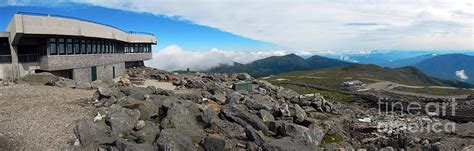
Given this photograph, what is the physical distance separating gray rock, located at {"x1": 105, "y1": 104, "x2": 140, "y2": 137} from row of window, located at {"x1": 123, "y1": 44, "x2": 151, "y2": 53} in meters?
43.4

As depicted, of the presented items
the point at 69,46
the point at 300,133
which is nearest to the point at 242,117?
the point at 300,133

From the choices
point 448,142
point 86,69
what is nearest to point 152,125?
point 448,142

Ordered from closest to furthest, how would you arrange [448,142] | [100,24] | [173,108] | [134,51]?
[173,108] → [448,142] → [100,24] → [134,51]

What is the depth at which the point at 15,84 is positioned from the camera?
1294 inches

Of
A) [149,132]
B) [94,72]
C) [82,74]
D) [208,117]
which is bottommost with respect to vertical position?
[149,132]

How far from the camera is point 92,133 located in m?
18.8

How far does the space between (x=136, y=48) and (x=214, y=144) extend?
2096 inches

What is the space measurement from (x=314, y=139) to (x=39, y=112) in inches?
617

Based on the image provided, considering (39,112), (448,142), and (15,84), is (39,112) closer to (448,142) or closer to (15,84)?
(15,84)

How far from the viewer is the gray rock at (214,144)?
62.8 ft

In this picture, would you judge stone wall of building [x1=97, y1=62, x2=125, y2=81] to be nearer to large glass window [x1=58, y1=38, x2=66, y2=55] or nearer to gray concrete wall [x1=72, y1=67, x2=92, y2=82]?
gray concrete wall [x1=72, y1=67, x2=92, y2=82]

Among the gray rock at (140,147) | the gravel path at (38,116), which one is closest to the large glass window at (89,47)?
the gravel path at (38,116)

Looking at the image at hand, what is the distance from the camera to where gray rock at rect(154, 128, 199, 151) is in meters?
17.9

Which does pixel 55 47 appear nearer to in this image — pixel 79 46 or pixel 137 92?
pixel 79 46
